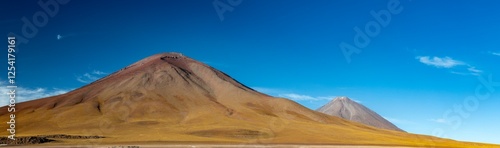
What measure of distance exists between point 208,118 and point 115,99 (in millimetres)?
49120

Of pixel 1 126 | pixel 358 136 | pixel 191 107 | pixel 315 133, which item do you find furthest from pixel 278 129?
pixel 1 126

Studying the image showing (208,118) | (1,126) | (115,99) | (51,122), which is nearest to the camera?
(1,126)

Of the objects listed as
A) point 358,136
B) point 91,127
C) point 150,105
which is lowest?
point 358,136

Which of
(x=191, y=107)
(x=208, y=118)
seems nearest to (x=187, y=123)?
(x=208, y=118)

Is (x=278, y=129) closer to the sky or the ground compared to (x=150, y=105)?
closer to the ground

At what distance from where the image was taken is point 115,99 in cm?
19625

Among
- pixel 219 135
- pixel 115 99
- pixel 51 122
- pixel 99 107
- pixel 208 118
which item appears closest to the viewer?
pixel 219 135

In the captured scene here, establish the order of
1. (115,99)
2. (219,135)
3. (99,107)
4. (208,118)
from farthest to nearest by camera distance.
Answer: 1. (115,99)
2. (99,107)
3. (208,118)
4. (219,135)

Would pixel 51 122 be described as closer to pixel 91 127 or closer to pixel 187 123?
pixel 91 127

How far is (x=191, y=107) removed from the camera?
192 meters

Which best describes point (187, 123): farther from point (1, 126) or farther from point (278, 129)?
point (1, 126)

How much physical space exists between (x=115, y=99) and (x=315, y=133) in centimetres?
9103

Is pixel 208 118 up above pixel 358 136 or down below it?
above

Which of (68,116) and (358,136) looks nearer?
(358,136)
